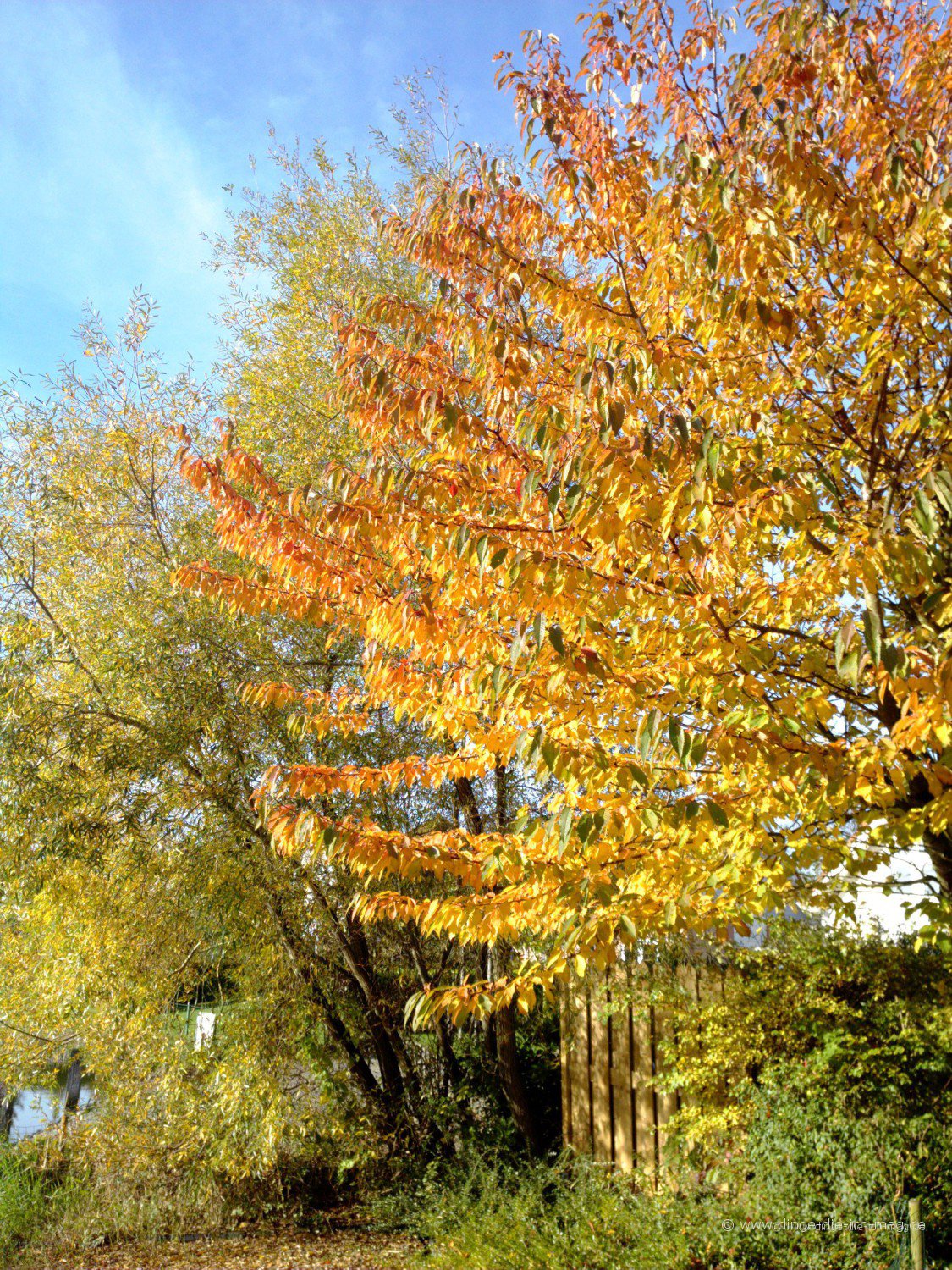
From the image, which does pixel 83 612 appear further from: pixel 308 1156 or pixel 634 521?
pixel 634 521

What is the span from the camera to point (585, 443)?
7.39ft

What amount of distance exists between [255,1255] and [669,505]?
5.41 m

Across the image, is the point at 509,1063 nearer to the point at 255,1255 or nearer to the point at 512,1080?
the point at 512,1080

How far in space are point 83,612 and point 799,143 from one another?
17.5ft

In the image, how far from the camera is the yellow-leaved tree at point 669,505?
7.71ft

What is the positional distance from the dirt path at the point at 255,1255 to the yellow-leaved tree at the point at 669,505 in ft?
10.3

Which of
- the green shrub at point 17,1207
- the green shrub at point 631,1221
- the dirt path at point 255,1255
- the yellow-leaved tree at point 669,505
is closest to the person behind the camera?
the yellow-leaved tree at point 669,505

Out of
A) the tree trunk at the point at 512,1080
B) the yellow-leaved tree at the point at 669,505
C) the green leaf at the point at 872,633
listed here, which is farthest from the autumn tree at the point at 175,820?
the green leaf at the point at 872,633

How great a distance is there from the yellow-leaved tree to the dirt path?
3.15 m

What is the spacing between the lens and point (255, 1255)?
552 cm

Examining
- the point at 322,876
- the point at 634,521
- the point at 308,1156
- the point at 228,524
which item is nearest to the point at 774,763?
the point at 634,521

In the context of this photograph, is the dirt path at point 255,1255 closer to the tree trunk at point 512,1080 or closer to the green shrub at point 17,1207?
the green shrub at point 17,1207

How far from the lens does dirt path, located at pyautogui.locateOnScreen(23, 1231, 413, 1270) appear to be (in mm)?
5230

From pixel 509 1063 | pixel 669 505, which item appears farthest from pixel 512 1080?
pixel 669 505
